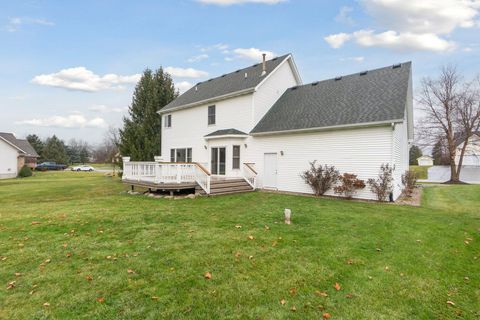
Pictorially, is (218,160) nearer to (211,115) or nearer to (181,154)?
(211,115)

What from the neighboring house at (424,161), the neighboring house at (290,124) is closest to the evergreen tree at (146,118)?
the neighboring house at (290,124)

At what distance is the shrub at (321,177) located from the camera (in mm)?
12242

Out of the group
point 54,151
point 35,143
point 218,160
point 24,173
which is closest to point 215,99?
point 218,160

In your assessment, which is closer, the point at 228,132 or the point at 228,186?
the point at 228,186

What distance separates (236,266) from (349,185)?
8735mm

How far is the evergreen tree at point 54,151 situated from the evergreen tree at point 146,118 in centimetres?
4265

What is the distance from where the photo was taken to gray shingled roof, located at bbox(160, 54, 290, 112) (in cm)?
1661

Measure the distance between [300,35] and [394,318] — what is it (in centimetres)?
1656

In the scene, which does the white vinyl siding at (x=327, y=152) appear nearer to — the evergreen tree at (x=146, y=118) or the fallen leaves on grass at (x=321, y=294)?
the fallen leaves on grass at (x=321, y=294)

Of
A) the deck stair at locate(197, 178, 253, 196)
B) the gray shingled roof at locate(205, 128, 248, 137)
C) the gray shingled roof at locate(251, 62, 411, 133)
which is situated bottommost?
the deck stair at locate(197, 178, 253, 196)

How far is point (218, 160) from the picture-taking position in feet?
53.1

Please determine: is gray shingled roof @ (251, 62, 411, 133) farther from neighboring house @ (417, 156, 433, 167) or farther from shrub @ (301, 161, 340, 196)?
neighboring house @ (417, 156, 433, 167)

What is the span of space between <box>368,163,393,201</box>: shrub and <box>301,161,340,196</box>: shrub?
160 cm

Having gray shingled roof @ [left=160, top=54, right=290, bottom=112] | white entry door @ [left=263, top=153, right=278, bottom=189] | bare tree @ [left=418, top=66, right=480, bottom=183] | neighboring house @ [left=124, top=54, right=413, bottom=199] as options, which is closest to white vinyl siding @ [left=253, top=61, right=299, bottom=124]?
neighboring house @ [left=124, top=54, right=413, bottom=199]
